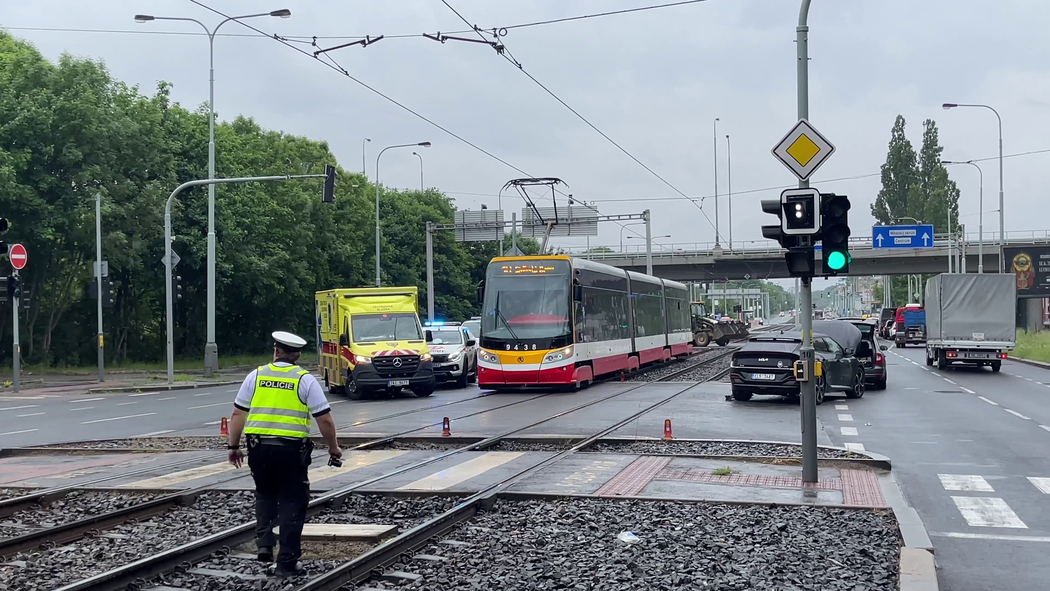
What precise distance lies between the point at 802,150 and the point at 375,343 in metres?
16.1

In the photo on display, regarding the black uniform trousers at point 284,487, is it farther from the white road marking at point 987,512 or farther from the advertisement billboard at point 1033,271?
the advertisement billboard at point 1033,271

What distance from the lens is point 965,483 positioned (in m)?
12.0

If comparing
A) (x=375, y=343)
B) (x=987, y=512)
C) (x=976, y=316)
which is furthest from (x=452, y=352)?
(x=987, y=512)

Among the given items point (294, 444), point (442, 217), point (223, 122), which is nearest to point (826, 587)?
point (294, 444)

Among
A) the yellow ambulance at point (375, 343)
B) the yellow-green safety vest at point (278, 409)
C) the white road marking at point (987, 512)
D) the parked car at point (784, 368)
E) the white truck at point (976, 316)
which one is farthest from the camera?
the white truck at point (976, 316)

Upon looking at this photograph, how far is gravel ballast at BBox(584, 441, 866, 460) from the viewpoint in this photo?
13.9m

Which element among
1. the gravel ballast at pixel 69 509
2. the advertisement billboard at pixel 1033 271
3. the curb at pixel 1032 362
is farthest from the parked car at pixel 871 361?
the advertisement billboard at pixel 1033 271

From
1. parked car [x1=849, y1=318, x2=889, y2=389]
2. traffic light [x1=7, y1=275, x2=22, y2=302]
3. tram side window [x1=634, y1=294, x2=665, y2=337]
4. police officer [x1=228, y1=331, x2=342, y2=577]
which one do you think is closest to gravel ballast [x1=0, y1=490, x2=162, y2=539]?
police officer [x1=228, y1=331, x2=342, y2=577]

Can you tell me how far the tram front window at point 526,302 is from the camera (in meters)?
25.8

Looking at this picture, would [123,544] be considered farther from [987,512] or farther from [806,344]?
[987,512]

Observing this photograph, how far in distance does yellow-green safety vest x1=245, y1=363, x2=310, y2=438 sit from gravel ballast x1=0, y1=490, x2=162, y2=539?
3.34 meters

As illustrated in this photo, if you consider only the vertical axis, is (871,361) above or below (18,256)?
below

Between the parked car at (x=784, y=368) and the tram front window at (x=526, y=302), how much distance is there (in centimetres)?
471

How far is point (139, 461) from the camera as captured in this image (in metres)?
14.4
